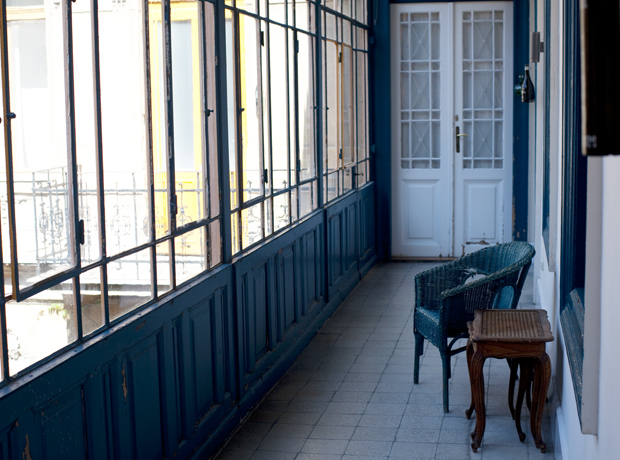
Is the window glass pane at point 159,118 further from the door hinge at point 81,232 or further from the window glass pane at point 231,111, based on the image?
the window glass pane at point 231,111

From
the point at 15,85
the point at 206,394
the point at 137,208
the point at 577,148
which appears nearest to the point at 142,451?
the point at 206,394

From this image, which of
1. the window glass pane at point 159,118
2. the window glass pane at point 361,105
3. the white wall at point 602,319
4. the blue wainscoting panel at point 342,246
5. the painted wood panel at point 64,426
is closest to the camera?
the white wall at point 602,319

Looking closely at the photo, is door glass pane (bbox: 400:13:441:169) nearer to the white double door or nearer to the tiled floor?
the white double door

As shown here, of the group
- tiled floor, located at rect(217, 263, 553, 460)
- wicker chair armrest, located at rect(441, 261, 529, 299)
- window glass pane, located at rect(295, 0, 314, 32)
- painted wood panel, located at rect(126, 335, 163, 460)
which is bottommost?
tiled floor, located at rect(217, 263, 553, 460)

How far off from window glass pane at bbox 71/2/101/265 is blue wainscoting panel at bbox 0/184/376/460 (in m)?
0.37

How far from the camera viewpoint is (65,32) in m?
2.40

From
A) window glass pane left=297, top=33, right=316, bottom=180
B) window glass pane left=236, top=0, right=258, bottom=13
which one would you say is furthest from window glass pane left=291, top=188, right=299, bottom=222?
window glass pane left=236, top=0, right=258, bottom=13

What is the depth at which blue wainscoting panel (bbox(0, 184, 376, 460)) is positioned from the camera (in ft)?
7.31

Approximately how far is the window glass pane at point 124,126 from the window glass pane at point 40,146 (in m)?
0.29

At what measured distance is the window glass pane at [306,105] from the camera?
5.43 meters

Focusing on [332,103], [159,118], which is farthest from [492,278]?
[332,103]

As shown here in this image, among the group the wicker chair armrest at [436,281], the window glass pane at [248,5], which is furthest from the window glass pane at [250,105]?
the wicker chair armrest at [436,281]

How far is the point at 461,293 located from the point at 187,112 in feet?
5.64

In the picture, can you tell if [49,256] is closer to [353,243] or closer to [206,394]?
[206,394]
